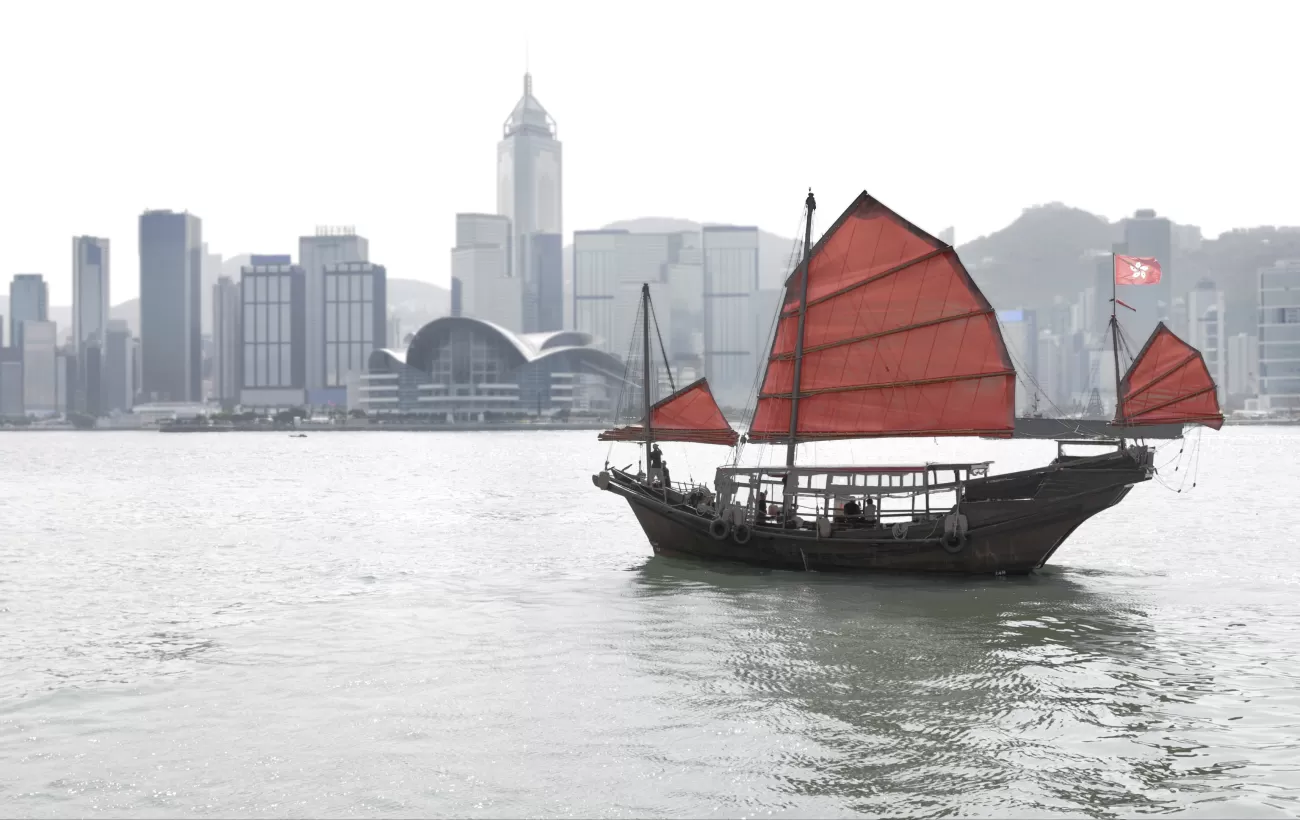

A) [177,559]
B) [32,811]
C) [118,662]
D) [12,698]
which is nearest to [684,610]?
[118,662]

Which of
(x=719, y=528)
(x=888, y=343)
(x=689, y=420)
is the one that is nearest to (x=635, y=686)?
(x=719, y=528)

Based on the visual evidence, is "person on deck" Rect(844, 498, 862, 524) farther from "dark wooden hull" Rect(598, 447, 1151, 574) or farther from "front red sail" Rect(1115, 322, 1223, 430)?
"front red sail" Rect(1115, 322, 1223, 430)

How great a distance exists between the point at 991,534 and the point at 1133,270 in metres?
22.9

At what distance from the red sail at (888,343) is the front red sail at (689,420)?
7.89ft

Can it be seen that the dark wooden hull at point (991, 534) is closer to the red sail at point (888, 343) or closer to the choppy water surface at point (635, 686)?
the choppy water surface at point (635, 686)

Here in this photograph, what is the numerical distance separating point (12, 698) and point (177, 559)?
18.0m

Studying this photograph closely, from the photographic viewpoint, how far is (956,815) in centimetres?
1114

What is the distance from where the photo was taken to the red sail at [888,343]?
90.3 ft

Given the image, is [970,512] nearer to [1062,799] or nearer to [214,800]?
[1062,799]

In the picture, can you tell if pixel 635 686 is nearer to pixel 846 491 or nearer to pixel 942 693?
pixel 942 693

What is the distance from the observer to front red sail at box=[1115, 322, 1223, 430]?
4634cm

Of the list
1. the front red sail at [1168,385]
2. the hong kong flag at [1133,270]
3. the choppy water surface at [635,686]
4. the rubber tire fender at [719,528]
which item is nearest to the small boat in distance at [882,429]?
the rubber tire fender at [719,528]

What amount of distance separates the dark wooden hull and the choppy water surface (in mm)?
649

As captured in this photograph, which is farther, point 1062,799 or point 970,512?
point 970,512
